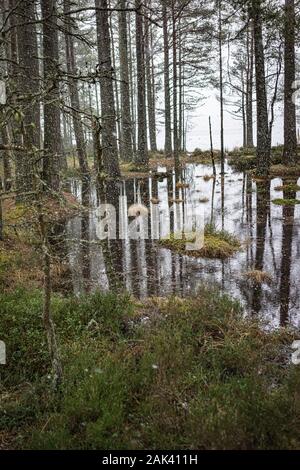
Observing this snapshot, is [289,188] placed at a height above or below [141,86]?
below

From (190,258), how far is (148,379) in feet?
16.2

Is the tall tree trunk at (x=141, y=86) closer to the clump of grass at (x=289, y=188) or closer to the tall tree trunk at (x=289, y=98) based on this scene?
the tall tree trunk at (x=289, y=98)

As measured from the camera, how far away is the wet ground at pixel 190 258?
727 centimetres

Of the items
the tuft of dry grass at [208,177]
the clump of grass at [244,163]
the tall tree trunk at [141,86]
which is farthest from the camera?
the clump of grass at [244,163]

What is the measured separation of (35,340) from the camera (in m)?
5.35

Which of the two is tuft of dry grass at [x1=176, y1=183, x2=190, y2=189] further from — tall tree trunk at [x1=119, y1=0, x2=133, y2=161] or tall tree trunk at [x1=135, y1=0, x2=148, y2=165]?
tall tree trunk at [x1=135, y1=0, x2=148, y2=165]

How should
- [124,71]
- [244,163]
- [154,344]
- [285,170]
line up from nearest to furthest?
→ 1. [154,344]
2. [285,170]
3. [244,163]
4. [124,71]

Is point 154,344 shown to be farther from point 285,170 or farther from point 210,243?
point 285,170

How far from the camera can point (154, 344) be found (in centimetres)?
527

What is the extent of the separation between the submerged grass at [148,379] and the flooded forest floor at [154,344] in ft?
0.04

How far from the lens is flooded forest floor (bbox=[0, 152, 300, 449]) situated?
12.4 ft

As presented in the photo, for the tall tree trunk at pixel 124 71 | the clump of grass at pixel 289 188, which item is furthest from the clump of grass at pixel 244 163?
the clump of grass at pixel 289 188

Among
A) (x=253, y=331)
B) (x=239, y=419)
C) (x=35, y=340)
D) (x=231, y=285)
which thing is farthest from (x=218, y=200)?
(x=239, y=419)

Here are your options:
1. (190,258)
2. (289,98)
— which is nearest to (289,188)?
(289,98)
